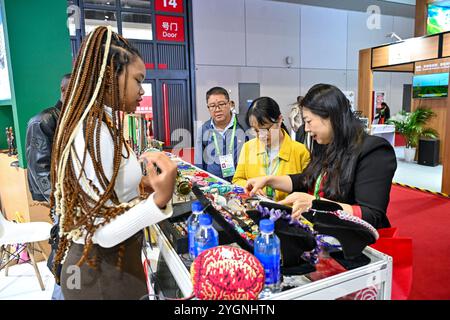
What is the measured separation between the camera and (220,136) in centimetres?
284

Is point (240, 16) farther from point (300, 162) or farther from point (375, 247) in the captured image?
point (375, 247)

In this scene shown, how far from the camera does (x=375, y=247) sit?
1193mm

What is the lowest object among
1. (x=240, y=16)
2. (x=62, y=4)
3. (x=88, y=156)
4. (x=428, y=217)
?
(x=428, y=217)

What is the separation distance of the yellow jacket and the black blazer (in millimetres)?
777

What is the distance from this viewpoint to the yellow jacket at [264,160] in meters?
2.15

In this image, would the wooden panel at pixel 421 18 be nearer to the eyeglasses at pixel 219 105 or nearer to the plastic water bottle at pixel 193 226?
the eyeglasses at pixel 219 105

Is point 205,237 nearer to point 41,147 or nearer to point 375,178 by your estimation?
point 375,178

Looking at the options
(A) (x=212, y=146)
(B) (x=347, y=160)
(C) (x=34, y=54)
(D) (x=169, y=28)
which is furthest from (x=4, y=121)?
(B) (x=347, y=160)

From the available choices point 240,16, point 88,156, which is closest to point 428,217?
point 88,156

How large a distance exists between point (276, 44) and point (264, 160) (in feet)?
25.0

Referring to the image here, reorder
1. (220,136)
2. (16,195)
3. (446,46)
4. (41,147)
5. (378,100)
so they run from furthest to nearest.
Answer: (378,100)
(446,46)
(16,195)
(220,136)
(41,147)

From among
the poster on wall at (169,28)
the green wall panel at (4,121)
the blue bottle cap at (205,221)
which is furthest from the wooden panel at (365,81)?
the blue bottle cap at (205,221)

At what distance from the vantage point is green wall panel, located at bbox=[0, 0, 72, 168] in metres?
2.88

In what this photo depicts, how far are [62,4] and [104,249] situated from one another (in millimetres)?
3023
